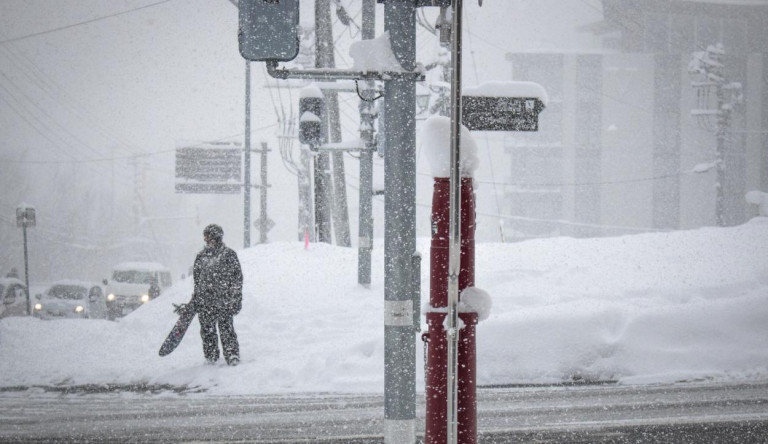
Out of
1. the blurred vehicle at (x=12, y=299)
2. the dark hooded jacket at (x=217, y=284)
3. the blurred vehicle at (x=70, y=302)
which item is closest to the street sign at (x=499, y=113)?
the dark hooded jacket at (x=217, y=284)

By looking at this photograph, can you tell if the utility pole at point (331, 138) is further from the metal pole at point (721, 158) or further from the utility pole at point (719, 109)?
the metal pole at point (721, 158)

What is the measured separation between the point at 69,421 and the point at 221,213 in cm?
12743

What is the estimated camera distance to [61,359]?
33.5 feet

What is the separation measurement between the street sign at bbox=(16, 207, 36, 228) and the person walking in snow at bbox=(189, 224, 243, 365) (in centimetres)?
1612

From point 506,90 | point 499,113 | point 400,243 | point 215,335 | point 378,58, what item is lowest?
point 215,335

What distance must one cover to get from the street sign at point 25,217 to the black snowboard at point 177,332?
1598 cm

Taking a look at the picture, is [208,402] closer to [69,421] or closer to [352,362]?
[69,421]

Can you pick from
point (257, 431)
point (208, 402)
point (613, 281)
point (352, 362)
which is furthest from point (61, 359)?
point (613, 281)

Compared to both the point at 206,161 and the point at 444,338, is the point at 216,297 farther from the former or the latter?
the point at 206,161

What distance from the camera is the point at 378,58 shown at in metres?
4.39

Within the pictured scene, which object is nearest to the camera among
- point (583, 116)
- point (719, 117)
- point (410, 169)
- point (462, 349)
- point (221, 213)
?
point (462, 349)

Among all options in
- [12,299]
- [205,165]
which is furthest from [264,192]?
[12,299]

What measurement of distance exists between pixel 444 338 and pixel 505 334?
6.05 m

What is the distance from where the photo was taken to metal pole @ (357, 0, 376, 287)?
1425 centimetres
